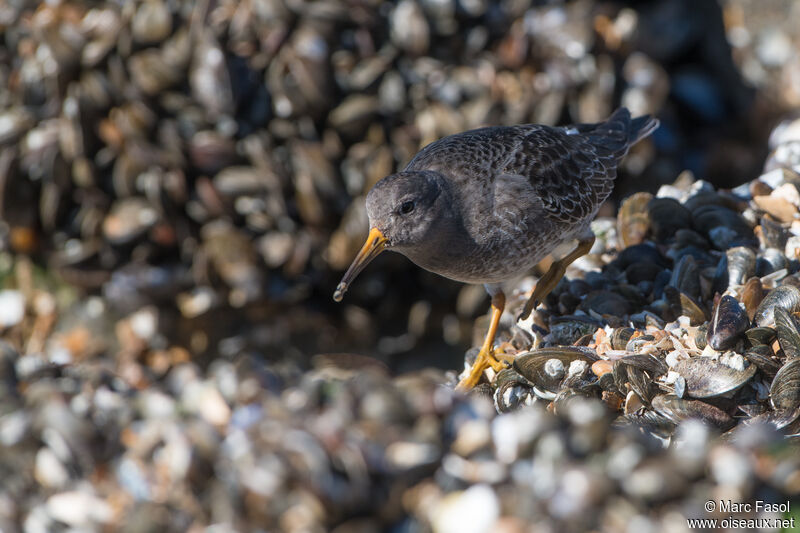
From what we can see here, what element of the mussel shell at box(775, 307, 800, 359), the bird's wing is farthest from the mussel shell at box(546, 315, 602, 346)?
the mussel shell at box(775, 307, 800, 359)

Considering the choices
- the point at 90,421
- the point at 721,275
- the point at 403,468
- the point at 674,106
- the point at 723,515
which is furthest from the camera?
the point at 674,106

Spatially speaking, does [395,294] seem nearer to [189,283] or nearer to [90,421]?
[189,283]

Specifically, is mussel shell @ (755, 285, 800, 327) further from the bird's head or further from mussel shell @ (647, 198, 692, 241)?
the bird's head

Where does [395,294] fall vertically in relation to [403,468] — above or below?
below

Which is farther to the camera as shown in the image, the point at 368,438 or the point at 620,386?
the point at 620,386

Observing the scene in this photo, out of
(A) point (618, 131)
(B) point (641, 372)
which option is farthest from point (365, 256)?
(A) point (618, 131)

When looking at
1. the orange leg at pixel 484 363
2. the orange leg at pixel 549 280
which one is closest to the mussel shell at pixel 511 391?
the orange leg at pixel 484 363

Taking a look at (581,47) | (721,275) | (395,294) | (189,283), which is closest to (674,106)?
(581,47)
